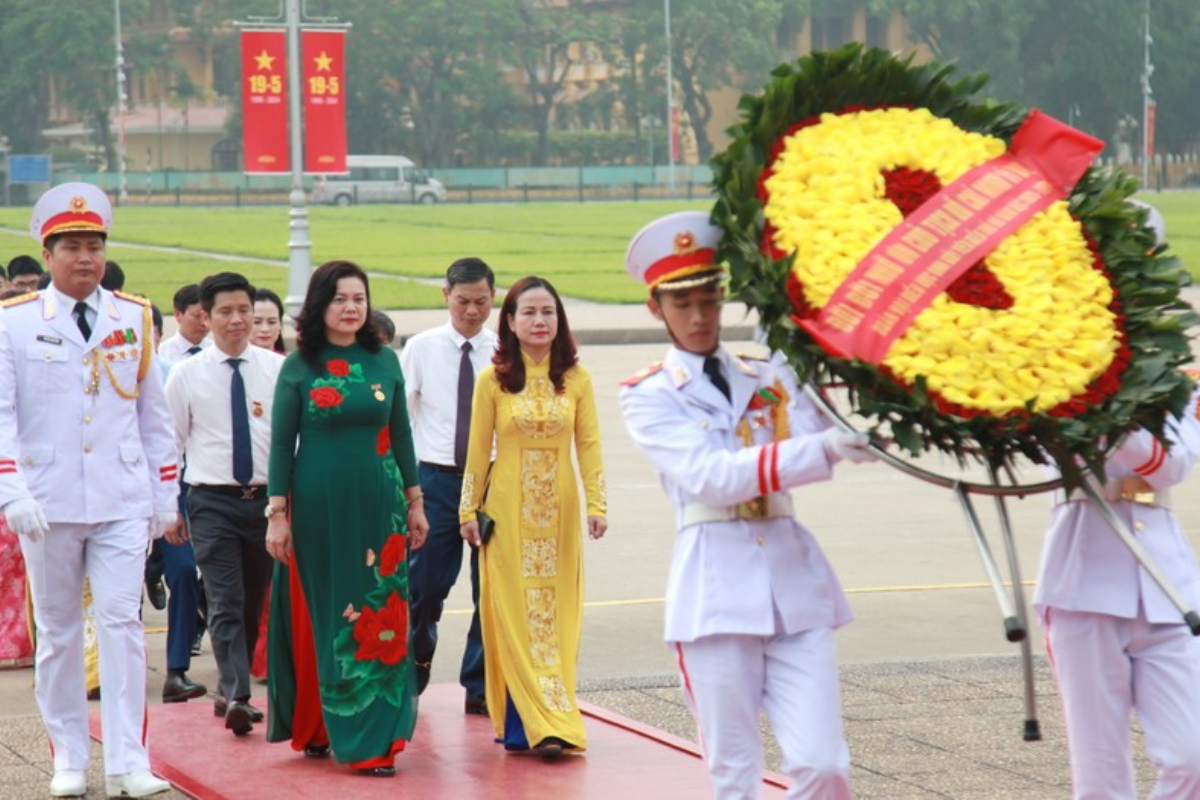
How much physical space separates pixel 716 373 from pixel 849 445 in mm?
614

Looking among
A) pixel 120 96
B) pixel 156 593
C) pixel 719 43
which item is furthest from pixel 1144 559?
pixel 719 43

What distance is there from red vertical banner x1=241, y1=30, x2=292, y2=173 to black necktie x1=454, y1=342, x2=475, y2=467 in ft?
57.0

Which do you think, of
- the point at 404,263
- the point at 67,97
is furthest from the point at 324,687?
the point at 67,97

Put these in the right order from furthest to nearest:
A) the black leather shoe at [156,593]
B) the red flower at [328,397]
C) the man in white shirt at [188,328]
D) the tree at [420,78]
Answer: the tree at [420,78] → the black leather shoe at [156,593] → the man in white shirt at [188,328] → the red flower at [328,397]

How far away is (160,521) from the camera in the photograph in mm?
6855

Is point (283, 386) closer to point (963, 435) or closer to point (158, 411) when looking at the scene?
point (158, 411)

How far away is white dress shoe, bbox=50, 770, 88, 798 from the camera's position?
21.6 feet

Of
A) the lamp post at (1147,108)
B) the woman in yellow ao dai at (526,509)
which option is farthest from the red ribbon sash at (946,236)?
the lamp post at (1147,108)

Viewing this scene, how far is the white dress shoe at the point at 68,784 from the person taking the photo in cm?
659

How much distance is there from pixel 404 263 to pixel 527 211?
30.3m

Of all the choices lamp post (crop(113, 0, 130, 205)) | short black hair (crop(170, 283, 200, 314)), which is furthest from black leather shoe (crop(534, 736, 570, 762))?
lamp post (crop(113, 0, 130, 205))

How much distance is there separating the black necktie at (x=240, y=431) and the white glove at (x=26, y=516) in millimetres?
1601

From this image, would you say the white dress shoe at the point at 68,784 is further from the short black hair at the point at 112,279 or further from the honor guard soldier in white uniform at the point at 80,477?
the short black hair at the point at 112,279

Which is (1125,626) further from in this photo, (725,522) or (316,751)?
(316,751)
